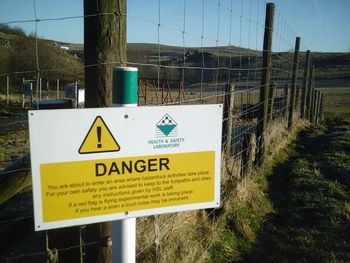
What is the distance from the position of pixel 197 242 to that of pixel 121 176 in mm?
2266

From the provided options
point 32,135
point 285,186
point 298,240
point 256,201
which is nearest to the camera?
point 32,135

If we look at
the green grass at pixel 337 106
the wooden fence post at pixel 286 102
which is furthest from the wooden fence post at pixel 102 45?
the green grass at pixel 337 106

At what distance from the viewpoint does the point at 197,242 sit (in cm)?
411

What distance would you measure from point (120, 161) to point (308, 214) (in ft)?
13.4

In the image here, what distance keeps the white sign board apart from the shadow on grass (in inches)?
94.9

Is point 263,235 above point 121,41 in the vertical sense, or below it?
below

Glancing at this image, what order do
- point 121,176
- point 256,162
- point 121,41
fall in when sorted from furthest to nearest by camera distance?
point 256,162
point 121,41
point 121,176

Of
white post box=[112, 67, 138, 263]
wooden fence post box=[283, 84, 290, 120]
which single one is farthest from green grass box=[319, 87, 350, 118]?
white post box=[112, 67, 138, 263]

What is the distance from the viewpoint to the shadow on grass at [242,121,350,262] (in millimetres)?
4457

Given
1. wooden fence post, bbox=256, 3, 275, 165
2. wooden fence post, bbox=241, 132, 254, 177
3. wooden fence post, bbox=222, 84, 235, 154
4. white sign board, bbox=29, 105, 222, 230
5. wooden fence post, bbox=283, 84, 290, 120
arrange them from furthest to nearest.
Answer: wooden fence post, bbox=283, 84, 290, 120 < wooden fence post, bbox=256, 3, 275, 165 < wooden fence post, bbox=241, 132, 254, 177 < wooden fence post, bbox=222, 84, 235, 154 < white sign board, bbox=29, 105, 222, 230

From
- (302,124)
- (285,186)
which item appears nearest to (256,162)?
(285,186)

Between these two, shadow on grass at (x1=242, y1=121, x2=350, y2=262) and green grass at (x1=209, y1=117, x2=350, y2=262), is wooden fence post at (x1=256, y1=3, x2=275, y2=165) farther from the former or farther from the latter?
shadow on grass at (x1=242, y1=121, x2=350, y2=262)

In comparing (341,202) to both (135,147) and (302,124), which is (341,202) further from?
(302,124)

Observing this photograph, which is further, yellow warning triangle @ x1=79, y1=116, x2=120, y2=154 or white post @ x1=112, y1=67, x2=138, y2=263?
white post @ x1=112, y1=67, x2=138, y2=263
